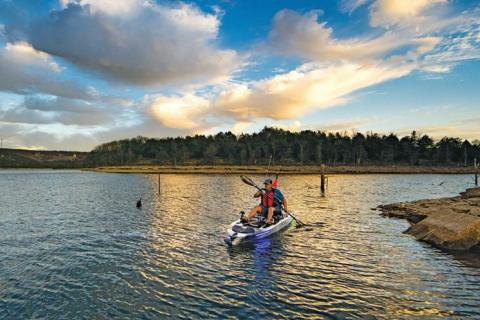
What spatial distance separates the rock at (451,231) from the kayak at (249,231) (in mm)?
8746

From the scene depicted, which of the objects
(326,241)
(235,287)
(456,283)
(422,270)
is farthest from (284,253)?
(456,283)

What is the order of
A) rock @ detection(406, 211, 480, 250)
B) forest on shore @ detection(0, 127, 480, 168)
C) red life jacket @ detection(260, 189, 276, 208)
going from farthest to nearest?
forest on shore @ detection(0, 127, 480, 168) → red life jacket @ detection(260, 189, 276, 208) → rock @ detection(406, 211, 480, 250)

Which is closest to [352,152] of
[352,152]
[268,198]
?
[352,152]

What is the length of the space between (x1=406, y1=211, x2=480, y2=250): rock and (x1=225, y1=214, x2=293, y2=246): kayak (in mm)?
8746

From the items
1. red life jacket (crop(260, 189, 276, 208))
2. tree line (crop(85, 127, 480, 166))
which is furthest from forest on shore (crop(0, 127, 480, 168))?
red life jacket (crop(260, 189, 276, 208))

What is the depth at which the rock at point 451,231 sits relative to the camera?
53.3 feet

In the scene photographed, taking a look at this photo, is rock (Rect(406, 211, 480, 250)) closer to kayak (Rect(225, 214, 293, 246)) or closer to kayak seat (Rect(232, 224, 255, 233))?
kayak (Rect(225, 214, 293, 246))

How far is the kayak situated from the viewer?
1738 centimetres

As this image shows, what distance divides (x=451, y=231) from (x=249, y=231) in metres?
10.9

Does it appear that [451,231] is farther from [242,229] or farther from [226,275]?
[226,275]

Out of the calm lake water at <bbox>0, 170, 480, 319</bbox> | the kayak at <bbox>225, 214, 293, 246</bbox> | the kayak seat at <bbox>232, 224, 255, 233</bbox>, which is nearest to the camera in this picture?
the calm lake water at <bbox>0, 170, 480, 319</bbox>

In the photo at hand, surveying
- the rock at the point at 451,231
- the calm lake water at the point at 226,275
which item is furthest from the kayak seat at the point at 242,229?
the rock at the point at 451,231

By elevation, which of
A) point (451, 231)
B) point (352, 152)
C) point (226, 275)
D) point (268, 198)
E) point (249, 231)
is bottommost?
point (226, 275)

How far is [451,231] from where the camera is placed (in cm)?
1692
